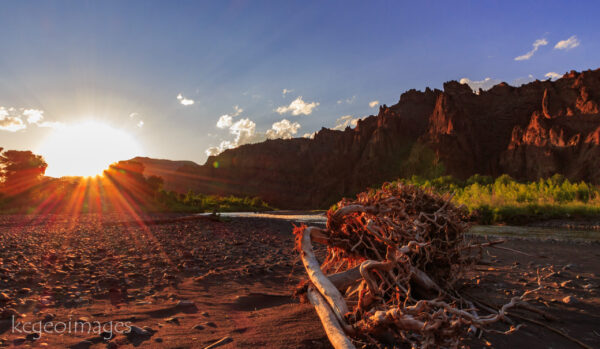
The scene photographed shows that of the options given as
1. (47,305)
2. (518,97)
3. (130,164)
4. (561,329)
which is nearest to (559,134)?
(518,97)

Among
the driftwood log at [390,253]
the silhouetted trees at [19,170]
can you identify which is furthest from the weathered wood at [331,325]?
the silhouetted trees at [19,170]

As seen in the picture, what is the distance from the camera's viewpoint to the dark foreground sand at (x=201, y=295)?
2.88 m

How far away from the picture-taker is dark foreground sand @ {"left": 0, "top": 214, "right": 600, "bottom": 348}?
2883mm

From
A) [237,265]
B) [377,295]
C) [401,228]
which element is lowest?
[237,265]

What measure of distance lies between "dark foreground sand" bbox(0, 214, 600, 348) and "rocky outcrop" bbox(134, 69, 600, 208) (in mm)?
61085

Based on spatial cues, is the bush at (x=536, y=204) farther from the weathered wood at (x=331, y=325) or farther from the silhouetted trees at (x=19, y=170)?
the silhouetted trees at (x=19, y=170)

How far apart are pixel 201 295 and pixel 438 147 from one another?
80148 mm

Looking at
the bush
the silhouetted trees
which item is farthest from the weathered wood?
the silhouetted trees

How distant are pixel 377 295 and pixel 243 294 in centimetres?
289

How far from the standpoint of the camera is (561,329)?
3133 mm

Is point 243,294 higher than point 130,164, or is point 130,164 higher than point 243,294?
point 130,164

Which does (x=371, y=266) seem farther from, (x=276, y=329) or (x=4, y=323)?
(x=4, y=323)

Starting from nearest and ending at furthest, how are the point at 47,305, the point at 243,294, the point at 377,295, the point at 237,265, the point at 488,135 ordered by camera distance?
the point at 377,295, the point at 47,305, the point at 243,294, the point at 237,265, the point at 488,135

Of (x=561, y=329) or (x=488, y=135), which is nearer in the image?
(x=561, y=329)
